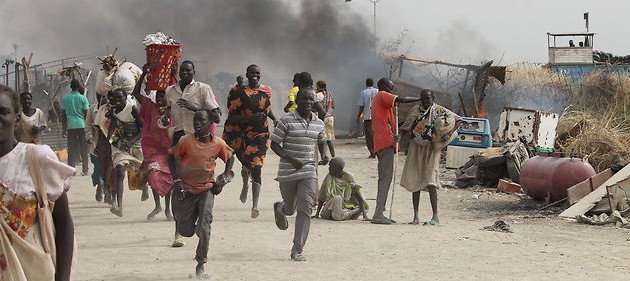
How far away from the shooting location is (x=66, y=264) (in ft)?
10.2

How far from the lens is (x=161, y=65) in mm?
9703

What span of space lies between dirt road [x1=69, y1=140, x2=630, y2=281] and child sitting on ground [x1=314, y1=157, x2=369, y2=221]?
0.21 meters

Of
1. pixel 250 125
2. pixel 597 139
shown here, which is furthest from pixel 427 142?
pixel 597 139

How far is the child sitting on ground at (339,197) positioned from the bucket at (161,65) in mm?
2012

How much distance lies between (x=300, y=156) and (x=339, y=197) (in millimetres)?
2596

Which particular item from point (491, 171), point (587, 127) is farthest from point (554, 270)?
point (587, 127)

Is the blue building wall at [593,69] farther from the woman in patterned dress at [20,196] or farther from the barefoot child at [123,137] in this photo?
the woman in patterned dress at [20,196]

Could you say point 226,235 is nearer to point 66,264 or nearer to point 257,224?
point 257,224

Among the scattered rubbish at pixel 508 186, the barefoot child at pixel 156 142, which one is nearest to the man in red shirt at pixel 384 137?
the barefoot child at pixel 156 142

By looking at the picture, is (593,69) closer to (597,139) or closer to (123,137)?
(597,139)

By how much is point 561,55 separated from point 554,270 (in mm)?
27490

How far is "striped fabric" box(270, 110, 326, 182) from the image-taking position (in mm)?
7875

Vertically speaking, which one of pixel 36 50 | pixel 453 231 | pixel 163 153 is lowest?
pixel 453 231

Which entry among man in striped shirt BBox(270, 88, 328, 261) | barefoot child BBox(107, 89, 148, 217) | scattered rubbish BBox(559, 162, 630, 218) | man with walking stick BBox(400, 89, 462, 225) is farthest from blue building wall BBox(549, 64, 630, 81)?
man in striped shirt BBox(270, 88, 328, 261)
